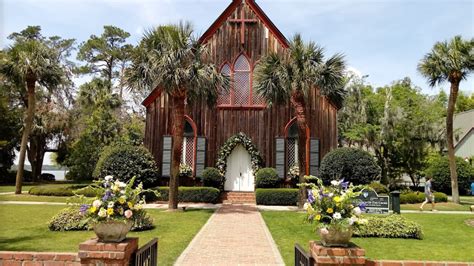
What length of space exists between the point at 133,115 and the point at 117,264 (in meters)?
37.6

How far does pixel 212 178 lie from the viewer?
21.1 metres

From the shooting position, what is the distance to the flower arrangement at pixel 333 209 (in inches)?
180

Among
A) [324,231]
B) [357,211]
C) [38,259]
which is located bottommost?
[38,259]

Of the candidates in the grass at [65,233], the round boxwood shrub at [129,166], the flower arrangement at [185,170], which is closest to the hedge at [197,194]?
the round boxwood shrub at [129,166]

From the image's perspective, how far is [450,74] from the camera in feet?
69.8

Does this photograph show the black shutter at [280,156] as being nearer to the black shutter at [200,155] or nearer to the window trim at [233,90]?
the window trim at [233,90]

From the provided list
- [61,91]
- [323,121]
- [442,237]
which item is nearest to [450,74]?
[323,121]

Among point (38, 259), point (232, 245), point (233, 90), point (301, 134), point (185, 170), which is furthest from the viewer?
point (233, 90)

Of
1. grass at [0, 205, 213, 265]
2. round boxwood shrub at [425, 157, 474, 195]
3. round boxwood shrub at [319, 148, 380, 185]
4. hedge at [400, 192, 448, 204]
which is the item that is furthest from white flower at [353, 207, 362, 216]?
round boxwood shrub at [425, 157, 474, 195]

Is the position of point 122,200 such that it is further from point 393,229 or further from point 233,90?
point 233,90

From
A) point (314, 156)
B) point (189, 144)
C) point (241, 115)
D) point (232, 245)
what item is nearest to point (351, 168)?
point (314, 156)

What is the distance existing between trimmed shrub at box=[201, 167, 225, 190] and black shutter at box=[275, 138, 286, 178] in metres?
3.07

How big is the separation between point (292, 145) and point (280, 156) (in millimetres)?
1015

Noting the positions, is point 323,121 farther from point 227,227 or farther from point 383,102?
point 383,102
